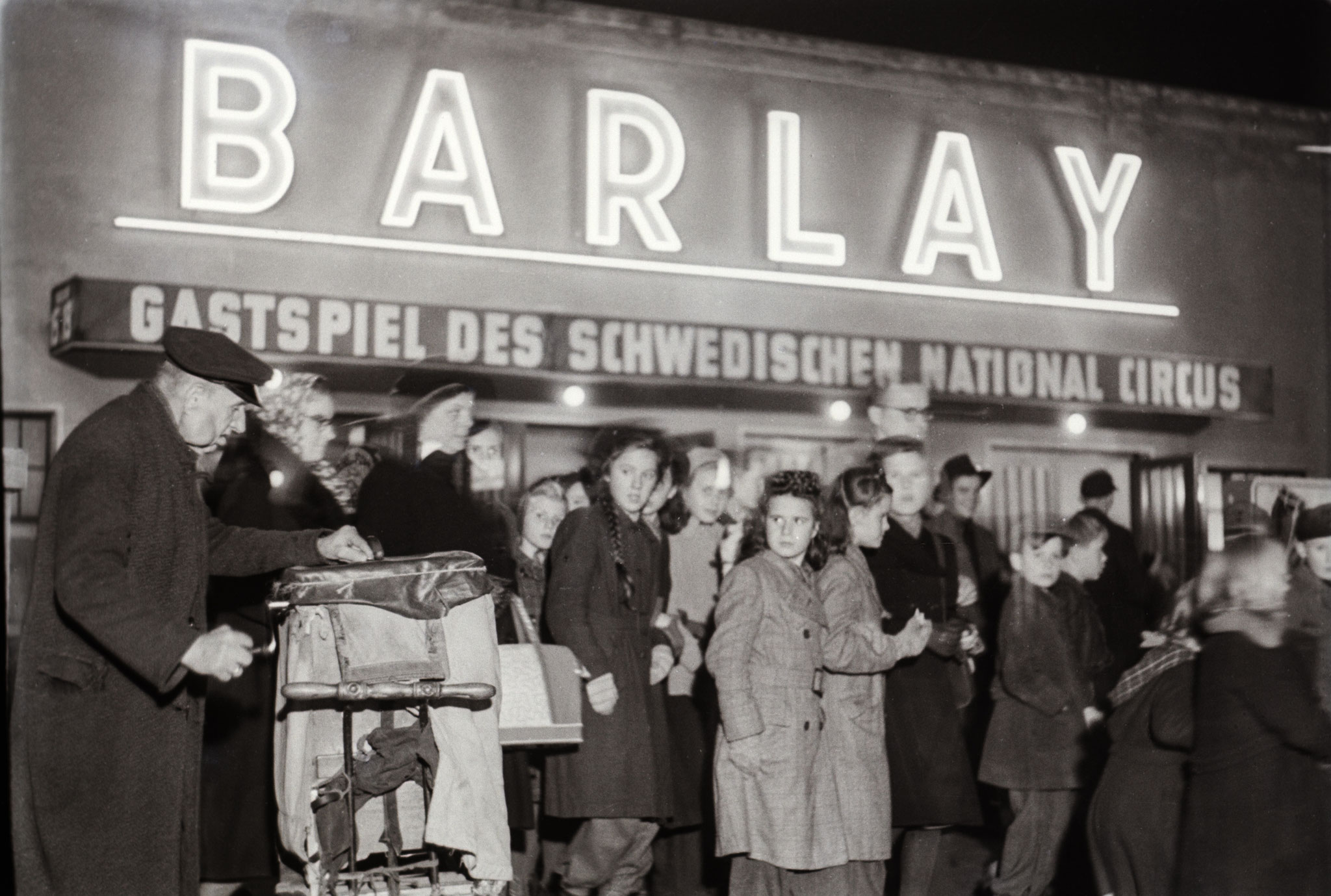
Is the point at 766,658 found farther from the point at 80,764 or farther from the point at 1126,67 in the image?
the point at 1126,67

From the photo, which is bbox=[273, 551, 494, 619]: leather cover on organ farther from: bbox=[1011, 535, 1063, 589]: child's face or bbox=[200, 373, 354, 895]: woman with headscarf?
bbox=[1011, 535, 1063, 589]: child's face

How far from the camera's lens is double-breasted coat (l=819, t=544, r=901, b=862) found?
16.1ft

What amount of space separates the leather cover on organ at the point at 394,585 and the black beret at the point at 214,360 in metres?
0.57

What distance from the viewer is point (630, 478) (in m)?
5.31

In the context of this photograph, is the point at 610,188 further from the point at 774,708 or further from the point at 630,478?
the point at 774,708

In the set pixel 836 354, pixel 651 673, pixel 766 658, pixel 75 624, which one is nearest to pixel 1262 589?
pixel 766 658

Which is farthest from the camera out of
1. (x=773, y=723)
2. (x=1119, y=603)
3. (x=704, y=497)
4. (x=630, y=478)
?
(x=1119, y=603)

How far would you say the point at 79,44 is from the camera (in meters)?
6.65

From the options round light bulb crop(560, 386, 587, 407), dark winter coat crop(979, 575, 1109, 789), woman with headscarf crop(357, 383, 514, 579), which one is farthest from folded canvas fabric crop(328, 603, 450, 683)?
round light bulb crop(560, 386, 587, 407)

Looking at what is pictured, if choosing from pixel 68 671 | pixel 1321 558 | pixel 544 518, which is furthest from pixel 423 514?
pixel 1321 558

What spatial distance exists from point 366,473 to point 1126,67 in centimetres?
553

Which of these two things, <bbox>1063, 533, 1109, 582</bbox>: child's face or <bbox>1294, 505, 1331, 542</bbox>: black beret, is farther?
<bbox>1063, 533, 1109, 582</bbox>: child's face

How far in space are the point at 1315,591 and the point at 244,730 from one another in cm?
413

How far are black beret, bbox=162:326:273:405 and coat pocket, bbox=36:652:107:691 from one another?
851 mm
